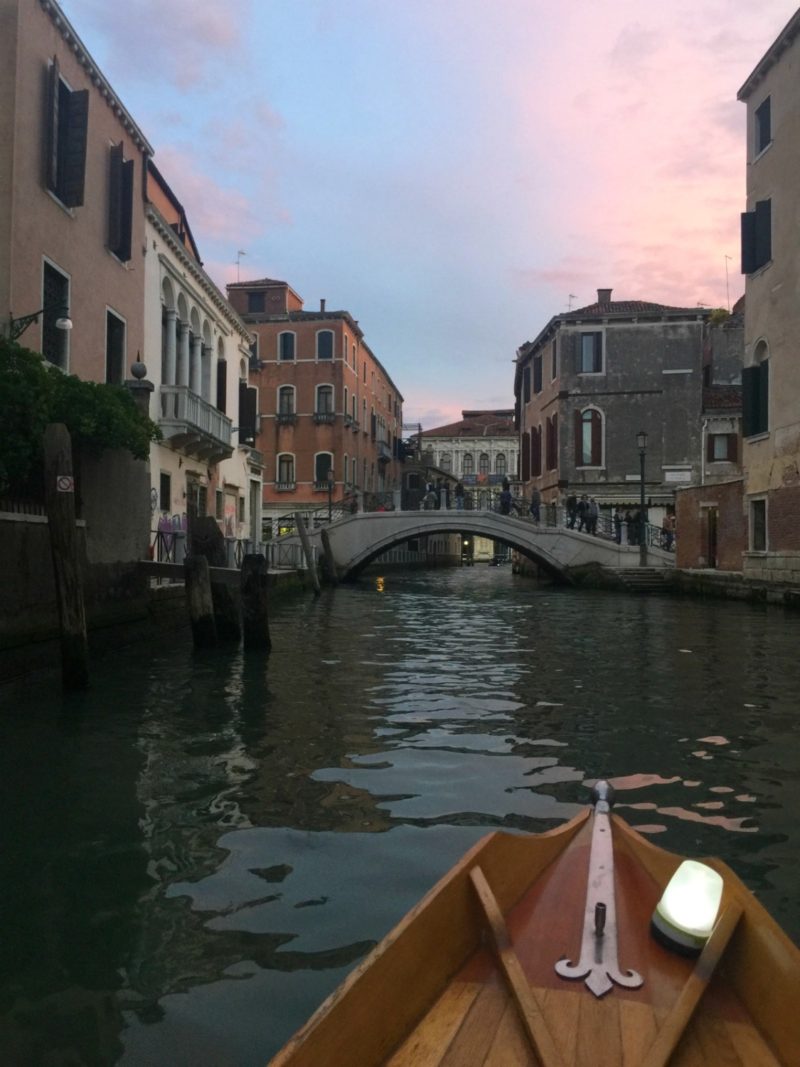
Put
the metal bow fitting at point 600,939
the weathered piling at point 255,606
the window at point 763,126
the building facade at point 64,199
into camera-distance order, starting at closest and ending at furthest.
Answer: the metal bow fitting at point 600,939 → the weathered piling at point 255,606 → the building facade at point 64,199 → the window at point 763,126

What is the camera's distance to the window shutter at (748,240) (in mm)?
17625

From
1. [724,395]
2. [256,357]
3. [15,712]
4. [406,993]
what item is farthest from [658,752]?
[256,357]

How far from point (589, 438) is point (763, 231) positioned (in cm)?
1283

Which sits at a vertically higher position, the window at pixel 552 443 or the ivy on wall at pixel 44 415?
the window at pixel 552 443

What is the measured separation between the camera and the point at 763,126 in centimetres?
1770

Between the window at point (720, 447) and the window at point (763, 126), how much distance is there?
12.5m

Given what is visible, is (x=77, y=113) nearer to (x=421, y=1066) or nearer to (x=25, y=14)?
(x=25, y=14)

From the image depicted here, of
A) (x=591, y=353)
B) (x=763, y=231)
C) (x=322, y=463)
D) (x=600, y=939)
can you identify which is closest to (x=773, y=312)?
(x=763, y=231)

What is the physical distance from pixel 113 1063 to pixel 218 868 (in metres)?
1.33

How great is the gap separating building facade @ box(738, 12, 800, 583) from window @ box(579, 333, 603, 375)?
37.6ft

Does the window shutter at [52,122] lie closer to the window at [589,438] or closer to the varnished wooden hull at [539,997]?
the varnished wooden hull at [539,997]

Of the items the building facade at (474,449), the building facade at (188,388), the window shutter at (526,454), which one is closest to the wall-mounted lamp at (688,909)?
the building facade at (188,388)

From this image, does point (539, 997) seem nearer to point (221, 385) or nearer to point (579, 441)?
point (221, 385)

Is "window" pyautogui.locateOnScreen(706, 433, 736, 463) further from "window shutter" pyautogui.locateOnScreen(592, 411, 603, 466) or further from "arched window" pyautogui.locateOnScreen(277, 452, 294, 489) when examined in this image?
"arched window" pyautogui.locateOnScreen(277, 452, 294, 489)
